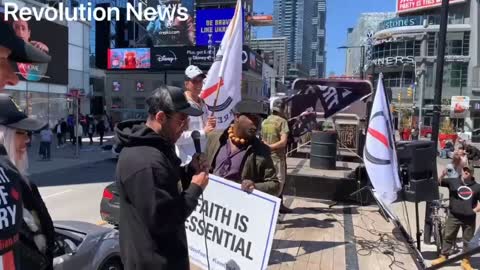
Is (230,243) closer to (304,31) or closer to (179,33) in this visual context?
(179,33)

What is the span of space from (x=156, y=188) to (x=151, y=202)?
3.0 inches

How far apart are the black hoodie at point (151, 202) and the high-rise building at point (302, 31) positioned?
136003 mm

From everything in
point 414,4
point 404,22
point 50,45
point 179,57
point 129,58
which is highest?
point 414,4

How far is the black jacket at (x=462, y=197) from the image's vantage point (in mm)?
6527

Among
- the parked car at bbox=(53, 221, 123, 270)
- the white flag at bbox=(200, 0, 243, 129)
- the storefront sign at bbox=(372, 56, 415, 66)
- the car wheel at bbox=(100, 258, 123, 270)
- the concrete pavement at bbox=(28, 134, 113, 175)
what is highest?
the storefront sign at bbox=(372, 56, 415, 66)

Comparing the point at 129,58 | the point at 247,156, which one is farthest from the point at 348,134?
the point at 129,58

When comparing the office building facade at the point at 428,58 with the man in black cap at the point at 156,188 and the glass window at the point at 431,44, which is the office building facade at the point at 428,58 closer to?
the glass window at the point at 431,44

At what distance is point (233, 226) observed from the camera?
3838 mm

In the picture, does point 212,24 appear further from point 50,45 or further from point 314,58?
point 314,58

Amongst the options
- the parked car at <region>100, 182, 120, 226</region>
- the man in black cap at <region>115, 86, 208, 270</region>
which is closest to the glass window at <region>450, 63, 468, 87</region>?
the parked car at <region>100, 182, 120, 226</region>

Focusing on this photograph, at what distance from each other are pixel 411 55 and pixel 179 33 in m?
35.4

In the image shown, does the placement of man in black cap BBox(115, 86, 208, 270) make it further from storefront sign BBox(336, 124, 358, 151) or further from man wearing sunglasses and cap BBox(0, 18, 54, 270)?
storefront sign BBox(336, 124, 358, 151)

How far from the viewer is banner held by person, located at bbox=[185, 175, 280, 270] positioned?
3.71 m

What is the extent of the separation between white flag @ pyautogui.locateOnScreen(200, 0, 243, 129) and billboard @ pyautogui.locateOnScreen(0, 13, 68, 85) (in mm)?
27465
